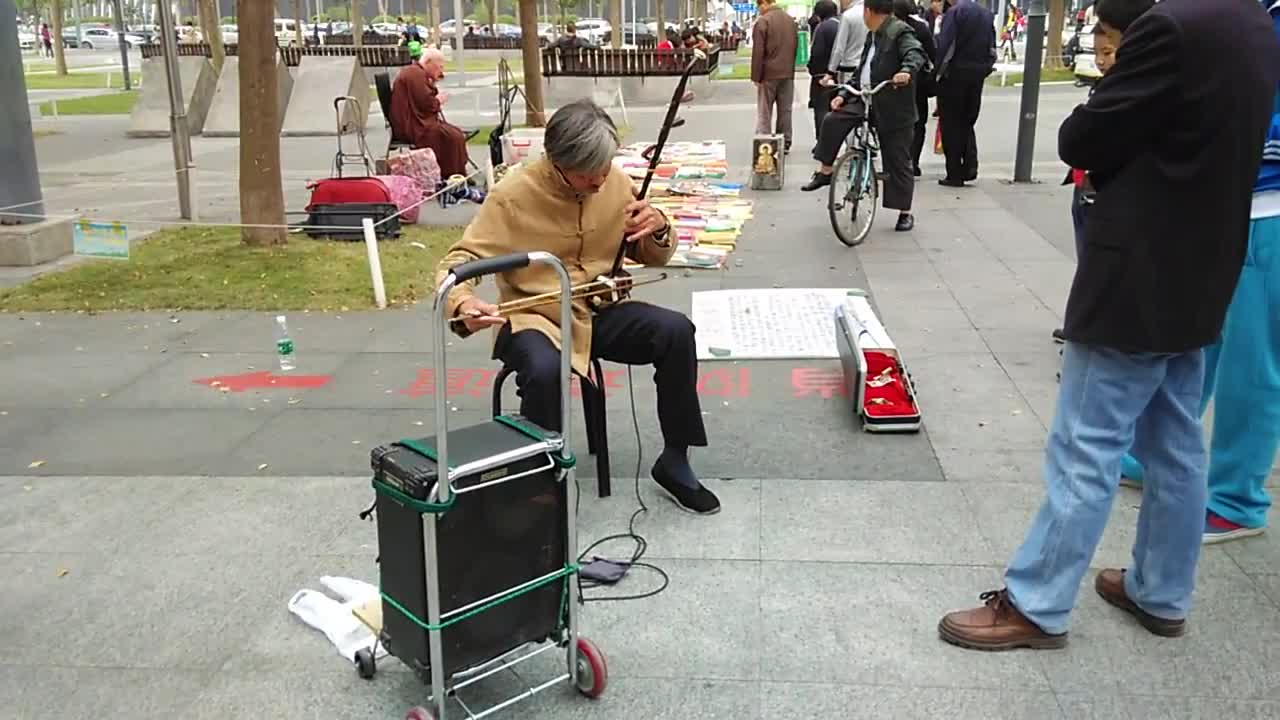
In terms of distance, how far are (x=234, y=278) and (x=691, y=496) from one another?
4.96 meters

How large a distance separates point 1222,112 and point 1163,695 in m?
1.46

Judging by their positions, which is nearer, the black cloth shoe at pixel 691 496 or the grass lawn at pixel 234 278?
the black cloth shoe at pixel 691 496

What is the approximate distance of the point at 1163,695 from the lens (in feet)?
9.40

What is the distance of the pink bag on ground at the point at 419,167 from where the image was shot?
1059 cm

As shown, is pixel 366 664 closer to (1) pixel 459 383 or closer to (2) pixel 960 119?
(1) pixel 459 383

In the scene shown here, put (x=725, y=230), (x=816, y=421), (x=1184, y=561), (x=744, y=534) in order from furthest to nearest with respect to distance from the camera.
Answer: (x=725, y=230), (x=816, y=421), (x=744, y=534), (x=1184, y=561)

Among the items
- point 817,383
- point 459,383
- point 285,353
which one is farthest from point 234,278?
point 817,383

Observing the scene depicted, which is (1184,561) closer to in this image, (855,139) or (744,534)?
(744,534)

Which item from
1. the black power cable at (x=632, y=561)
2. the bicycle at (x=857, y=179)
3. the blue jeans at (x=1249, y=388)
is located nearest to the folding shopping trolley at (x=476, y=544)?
the black power cable at (x=632, y=561)

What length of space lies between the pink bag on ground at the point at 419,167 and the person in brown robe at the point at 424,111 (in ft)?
1.20

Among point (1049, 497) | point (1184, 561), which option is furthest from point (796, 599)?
point (1184, 561)

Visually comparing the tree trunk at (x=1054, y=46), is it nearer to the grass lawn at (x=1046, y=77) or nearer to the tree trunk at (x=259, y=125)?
the grass lawn at (x=1046, y=77)

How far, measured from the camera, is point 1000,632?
10.1 ft

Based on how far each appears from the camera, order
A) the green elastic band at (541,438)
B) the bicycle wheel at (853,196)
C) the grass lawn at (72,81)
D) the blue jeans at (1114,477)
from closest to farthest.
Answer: the green elastic band at (541,438) → the blue jeans at (1114,477) → the bicycle wheel at (853,196) → the grass lawn at (72,81)
